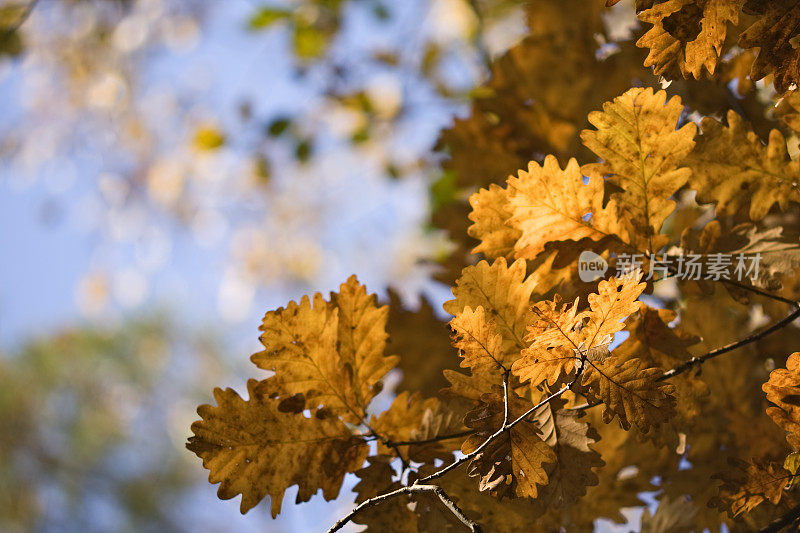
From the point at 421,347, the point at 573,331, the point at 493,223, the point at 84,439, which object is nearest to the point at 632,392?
the point at 573,331

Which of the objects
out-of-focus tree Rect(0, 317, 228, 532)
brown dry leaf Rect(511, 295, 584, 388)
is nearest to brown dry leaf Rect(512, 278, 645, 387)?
brown dry leaf Rect(511, 295, 584, 388)

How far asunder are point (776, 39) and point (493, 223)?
20 cm

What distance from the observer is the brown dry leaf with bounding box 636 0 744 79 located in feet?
1.16

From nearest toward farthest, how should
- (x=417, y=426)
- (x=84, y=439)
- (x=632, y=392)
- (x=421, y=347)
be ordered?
1. (x=632, y=392)
2. (x=417, y=426)
3. (x=421, y=347)
4. (x=84, y=439)

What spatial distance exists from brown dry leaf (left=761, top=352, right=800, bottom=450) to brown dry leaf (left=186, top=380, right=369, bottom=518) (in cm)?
26

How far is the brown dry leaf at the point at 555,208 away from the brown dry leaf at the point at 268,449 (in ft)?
0.62

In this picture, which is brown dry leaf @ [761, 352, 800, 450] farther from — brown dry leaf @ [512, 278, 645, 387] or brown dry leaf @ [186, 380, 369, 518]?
brown dry leaf @ [186, 380, 369, 518]

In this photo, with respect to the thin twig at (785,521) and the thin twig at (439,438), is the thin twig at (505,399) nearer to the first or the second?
the thin twig at (439,438)

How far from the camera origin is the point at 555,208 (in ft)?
1.29

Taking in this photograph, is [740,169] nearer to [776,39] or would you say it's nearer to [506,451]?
[776,39]

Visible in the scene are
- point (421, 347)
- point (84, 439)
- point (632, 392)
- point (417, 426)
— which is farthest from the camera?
point (84, 439)

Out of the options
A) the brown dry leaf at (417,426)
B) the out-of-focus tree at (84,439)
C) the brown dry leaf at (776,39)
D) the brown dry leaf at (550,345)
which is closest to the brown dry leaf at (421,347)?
the brown dry leaf at (417,426)

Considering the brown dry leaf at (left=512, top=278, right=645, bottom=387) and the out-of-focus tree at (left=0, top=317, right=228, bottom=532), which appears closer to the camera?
the brown dry leaf at (left=512, top=278, right=645, bottom=387)

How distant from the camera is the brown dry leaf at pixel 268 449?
15.4 inches
